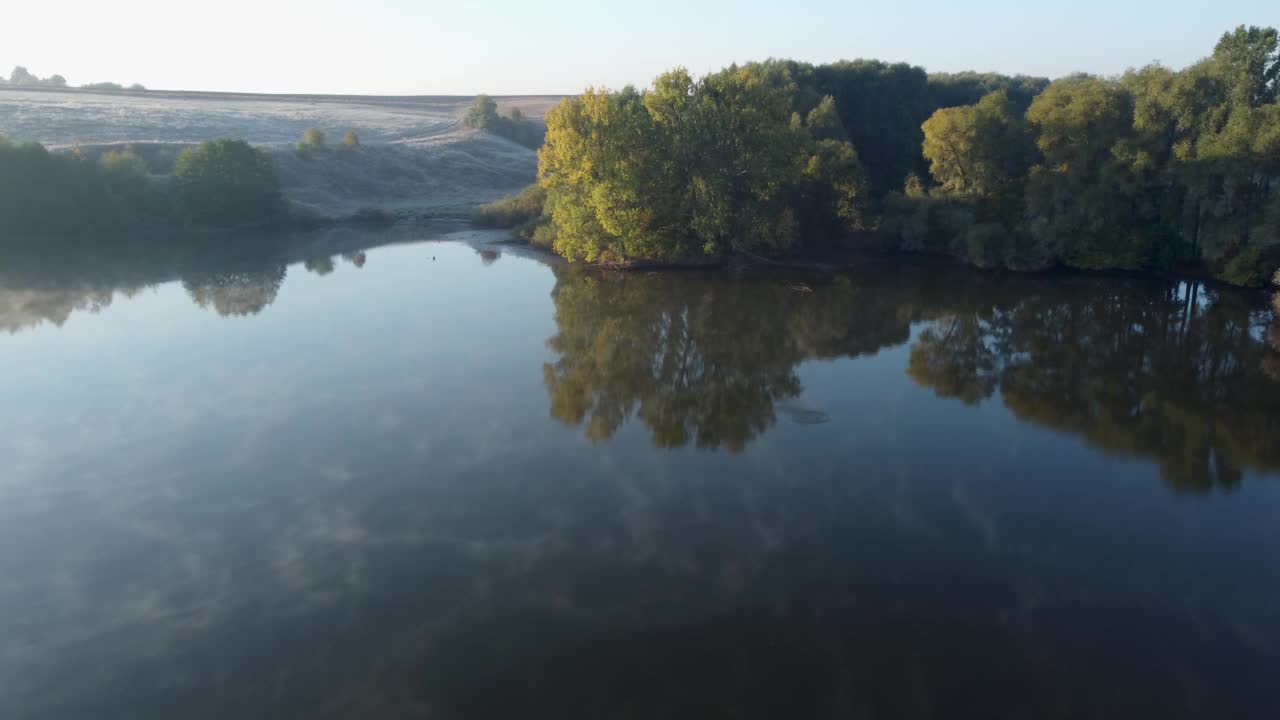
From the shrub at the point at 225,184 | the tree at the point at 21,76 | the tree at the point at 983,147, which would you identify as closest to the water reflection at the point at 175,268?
the shrub at the point at 225,184

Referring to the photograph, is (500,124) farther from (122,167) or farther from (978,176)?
(978,176)

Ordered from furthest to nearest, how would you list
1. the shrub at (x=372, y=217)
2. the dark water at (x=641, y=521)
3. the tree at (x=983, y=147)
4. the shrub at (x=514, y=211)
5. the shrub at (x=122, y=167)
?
the shrub at (x=372, y=217) → the shrub at (x=514, y=211) → the shrub at (x=122, y=167) → the tree at (x=983, y=147) → the dark water at (x=641, y=521)

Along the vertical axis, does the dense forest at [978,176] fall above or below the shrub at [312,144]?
below

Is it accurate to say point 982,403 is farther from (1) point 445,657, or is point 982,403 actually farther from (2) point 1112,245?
(2) point 1112,245

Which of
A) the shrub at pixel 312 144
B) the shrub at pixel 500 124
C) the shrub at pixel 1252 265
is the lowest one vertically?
the shrub at pixel 1252 265

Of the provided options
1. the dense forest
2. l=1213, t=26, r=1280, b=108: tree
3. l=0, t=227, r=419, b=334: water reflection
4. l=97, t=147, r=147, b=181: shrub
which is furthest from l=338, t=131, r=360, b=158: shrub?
l=1213, t=26, r=1280, b=108: tree

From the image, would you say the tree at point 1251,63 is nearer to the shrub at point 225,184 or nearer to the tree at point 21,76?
the shrub at point 225,184

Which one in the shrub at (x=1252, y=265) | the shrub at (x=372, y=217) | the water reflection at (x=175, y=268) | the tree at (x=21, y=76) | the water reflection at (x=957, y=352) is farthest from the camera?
the tree at (x=21, y=76)

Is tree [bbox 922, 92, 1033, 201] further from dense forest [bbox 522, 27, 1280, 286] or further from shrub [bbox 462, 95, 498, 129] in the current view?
shrub [bbox 462, 95, 498, 129]
